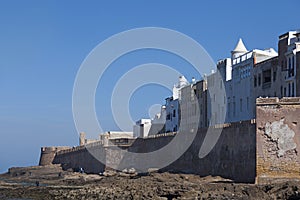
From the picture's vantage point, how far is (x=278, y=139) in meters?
31.8

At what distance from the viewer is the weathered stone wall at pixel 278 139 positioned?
3158 cm

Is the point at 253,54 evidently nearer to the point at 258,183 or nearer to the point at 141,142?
the point at 141,142

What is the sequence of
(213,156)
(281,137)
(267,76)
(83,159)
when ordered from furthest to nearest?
1. (83,159)
2. (267,76)
3. (213,156)
4. (281,137)

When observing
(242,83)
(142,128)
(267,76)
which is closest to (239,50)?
(242,83)

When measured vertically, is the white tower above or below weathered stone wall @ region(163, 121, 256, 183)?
above

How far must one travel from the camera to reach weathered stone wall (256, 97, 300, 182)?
31578 millimetres

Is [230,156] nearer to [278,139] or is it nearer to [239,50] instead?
[278,139]

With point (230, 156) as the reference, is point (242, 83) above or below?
above

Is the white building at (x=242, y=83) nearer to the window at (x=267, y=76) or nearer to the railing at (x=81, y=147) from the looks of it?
the window at (x=267, y=76)

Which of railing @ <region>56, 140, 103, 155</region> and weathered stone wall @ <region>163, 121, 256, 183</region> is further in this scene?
railing @ <region>56, 140, 103, 155</region>

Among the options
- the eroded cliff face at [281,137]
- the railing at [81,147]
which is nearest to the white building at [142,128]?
the railing at [81,147]

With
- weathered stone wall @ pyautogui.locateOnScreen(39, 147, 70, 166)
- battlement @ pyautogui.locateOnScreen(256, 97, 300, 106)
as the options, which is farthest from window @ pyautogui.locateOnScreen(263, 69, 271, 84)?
weathered stone wall @ pyautogui.locateOnScreen(39, 147, 70, 166)

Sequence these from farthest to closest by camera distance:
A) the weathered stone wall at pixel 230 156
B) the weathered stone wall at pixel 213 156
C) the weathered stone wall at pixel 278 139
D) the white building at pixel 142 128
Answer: the white building at pixel 142 128, the weathered stone wall at pixel 213 156, the weathered stone wall at pixel 230 156, the weathered stone wall at pixel 278 139

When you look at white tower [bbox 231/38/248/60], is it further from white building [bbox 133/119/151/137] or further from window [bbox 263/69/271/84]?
white building [bbox 133/119/151/137]
